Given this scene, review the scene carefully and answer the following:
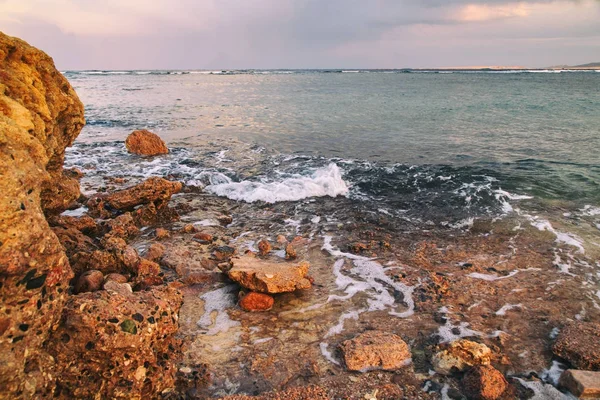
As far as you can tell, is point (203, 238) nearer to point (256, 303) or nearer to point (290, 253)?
point (290, 253)

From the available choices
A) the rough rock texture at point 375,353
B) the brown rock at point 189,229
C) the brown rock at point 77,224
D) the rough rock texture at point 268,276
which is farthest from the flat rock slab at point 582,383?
the brown rock at point 77,224

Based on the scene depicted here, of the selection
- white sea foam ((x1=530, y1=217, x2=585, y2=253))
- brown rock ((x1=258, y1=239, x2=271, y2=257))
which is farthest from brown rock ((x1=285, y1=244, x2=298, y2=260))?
white sea foam ((x1=530, y1=217, x2=585, y2=253))

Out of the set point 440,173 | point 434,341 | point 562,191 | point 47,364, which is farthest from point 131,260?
point 562,191

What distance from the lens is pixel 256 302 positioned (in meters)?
4.90

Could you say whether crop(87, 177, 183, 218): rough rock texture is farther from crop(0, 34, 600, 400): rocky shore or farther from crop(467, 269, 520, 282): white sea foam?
crop(467, 269, 520, 282): white sea foam

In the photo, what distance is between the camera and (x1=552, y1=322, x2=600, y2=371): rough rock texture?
3.91 m

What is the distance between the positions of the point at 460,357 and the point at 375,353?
36.3 inches

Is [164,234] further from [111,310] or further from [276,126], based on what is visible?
[276,126]

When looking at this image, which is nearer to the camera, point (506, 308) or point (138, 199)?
point (506, 308)

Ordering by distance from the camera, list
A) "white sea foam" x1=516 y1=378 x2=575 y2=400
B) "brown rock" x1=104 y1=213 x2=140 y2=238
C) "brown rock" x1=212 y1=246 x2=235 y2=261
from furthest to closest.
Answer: "brown rock" x1=104 y1=213 x2=140 y2=238 < "brown rock" x1=212 y1=246 x2=235 y2=261 < "white sea foam" x1=516 y1=378 x2=575 y2=400

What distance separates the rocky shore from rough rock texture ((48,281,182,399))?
0.5 inches

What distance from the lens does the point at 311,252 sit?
22.2ft

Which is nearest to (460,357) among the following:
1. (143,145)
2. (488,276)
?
(488,276)

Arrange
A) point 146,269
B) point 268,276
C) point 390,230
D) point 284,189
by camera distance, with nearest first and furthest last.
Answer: point 268,276
point 146,269
point 390,230
point 284,189
